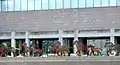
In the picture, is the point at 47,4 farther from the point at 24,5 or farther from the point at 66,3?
the point at 24,5

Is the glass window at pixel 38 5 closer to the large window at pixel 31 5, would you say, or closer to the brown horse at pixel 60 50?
the large window at pixel 31 5

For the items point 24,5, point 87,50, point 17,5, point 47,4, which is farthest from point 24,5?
point 87,50

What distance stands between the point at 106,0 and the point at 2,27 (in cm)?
1539

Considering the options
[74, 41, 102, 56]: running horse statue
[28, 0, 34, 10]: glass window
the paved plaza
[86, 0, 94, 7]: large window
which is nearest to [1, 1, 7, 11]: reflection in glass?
[28, 0, 34, 10]: glass window

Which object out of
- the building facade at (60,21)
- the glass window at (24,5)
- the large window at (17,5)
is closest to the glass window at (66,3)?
the building facade at (60,21)

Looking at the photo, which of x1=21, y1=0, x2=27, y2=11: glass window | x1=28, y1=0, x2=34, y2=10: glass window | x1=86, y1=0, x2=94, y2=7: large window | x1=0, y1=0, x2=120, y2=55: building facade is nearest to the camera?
x1=0, y1=0, x2=120, y2=55: building facade

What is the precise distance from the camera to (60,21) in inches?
1950

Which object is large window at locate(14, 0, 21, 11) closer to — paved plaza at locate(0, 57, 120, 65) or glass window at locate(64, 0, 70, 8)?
glass window at locate(64, 0, 70, 8)

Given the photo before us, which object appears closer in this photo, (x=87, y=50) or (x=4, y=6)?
(x=87, y=50)

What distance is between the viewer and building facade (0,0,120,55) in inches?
1882

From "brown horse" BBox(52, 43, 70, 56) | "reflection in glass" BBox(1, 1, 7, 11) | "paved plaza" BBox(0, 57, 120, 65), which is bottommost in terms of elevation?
"paved plaza" BBox(0, 57, 120, 65)

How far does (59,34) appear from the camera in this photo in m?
49.1

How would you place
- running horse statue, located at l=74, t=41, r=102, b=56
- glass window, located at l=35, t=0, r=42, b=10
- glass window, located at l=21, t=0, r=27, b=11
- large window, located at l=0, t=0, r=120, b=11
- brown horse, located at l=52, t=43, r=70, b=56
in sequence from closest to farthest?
running horse statue, located at l=74, t=41, r=102, b=56 < brown horse, located at l=52, t=43, r=70, b=56 < large window, located at l=0, t=0, r=120, b=11 < glass window, located at l=35, t=0, r=42, b=10 < glass window, located at l=21, t=0, r=27, b=11

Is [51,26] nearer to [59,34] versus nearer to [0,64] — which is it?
[59,34]
